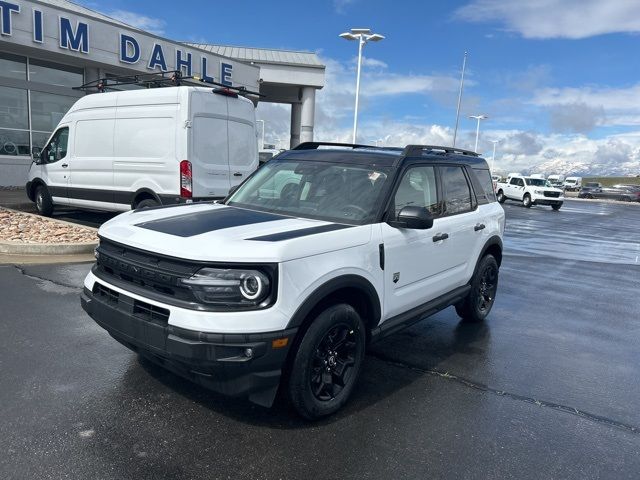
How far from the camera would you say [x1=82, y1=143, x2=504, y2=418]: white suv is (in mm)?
2785

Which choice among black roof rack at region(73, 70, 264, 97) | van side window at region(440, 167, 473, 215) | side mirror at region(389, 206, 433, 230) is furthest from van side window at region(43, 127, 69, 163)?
side mirror at region(389, 206, 433, 230)

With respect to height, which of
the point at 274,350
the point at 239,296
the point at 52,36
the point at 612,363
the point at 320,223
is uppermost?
the point at 52,36

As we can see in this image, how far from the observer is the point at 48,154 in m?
10.8

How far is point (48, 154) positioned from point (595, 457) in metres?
11.4

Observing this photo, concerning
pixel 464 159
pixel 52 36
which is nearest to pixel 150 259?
pixel 464 159

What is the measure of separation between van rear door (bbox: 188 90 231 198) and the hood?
4660 mm

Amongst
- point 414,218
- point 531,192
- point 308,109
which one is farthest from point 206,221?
point 531,192

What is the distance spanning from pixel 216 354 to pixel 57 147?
9.69 metres

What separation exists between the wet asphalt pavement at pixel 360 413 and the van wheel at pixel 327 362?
0.49ft

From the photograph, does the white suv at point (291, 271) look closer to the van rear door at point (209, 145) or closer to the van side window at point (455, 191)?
the van side window at point (455, 191)

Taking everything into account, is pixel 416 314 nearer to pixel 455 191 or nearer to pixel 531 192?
pixel 455 191

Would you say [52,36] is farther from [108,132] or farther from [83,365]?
[83,365]

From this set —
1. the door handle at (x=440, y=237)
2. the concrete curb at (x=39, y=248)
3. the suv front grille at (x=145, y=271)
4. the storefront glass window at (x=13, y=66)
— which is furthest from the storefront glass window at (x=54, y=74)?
the door handle at (x=440, y=237)

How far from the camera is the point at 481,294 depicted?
5.63 meters
